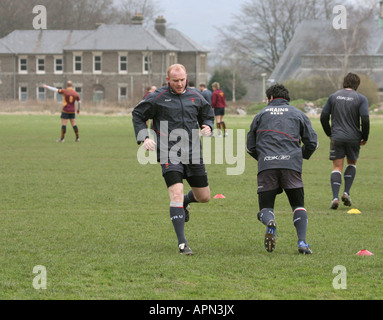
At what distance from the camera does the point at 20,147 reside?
2538 centimetres

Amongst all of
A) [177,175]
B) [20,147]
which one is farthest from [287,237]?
[20,147]

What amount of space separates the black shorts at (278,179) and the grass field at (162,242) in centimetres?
69

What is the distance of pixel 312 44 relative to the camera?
83.8 meters

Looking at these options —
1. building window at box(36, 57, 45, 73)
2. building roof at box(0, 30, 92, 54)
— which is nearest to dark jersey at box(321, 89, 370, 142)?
building roof at box(0, 30, 92, 54)

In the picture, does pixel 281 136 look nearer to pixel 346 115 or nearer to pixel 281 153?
pixel 281 153

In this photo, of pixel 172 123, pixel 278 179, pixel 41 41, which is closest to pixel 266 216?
pixel 278 179

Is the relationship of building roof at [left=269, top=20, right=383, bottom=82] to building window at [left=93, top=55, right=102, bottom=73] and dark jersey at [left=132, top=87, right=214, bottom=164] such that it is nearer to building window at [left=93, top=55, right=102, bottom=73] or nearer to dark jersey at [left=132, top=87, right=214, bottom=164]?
building window at [left=93, top=55, right=102, bottom=73]

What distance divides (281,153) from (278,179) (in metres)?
0.29

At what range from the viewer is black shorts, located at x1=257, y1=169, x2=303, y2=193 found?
27.7 ft

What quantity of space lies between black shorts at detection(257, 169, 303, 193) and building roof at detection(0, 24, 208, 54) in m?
76.2

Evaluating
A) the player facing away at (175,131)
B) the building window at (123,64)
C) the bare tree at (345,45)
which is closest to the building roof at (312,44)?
the bare tree at (345,45)

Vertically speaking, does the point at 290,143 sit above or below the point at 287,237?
above
